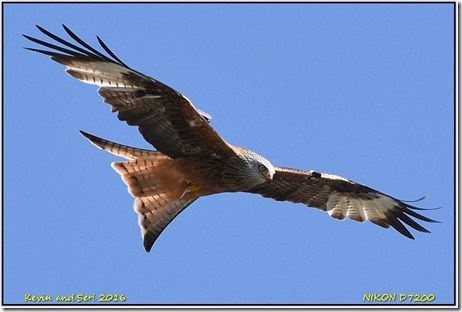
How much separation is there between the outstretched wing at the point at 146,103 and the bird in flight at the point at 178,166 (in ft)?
0.03

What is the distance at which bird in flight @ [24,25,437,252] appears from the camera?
10.2 m

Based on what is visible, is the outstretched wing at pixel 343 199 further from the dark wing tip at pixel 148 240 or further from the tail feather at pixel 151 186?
the dark wing tip at pixel 148 240

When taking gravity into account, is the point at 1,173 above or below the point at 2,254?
above

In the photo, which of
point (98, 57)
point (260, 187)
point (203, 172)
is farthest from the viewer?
point (260, 187)

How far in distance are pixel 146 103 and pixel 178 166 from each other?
95 centimetres

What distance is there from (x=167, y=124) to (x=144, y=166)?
903 mm

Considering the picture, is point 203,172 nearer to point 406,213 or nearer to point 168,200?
point 168,200

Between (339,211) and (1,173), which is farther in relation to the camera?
(339,211)

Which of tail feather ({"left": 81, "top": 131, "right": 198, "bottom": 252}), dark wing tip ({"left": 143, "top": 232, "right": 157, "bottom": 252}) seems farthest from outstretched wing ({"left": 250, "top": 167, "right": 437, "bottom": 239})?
dark wing tip ({"left": 143, "top": 232, "right": 157, "bottom": 252})

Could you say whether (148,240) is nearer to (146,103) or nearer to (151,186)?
(151,186)

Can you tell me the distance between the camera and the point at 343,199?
→ 1239 centimetres

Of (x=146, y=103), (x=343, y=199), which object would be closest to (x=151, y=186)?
(x=146, y=103)

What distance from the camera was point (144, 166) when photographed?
11.2 meters

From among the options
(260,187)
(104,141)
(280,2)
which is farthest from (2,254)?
(280,2)
